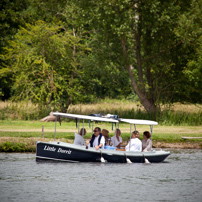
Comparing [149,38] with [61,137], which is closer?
[61,137]

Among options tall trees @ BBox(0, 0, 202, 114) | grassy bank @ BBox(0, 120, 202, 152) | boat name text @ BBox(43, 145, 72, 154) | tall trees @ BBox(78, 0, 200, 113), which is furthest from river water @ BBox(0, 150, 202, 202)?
tall trees @ BBox(0, 0, 202, 114)

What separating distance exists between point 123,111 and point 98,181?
25.4m

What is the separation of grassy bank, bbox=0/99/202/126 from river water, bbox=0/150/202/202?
1526cm

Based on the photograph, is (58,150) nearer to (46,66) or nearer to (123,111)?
(123,111)

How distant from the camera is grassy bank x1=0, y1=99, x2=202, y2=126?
38.7 meters

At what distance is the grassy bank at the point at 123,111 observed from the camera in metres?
38.7

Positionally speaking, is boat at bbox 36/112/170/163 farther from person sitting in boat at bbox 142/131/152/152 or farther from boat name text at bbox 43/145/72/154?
person sitting in boat at bbox 142/131/152/152

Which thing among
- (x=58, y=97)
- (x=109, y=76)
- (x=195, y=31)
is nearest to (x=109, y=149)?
(x=195, y=31)

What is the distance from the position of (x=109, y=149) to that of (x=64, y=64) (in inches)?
951

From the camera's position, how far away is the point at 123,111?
140 feet

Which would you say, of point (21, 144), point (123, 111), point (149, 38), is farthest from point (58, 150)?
point (149, 38)

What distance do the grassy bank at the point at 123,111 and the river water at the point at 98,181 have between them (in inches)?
601

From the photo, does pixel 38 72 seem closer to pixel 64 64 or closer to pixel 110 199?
pixel 64 64

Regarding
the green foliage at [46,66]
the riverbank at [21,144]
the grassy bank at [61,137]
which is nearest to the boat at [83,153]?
the riverbank at [21,144]
